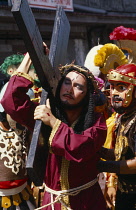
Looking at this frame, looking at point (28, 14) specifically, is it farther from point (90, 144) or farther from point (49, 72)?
point (90, 144)

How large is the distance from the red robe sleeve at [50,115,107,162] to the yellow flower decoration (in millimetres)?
1422

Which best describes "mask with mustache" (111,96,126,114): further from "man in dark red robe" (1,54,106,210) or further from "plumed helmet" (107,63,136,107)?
"man in dark red robe" (1,54,106,210)

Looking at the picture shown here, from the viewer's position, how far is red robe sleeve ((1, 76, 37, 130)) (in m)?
2.17

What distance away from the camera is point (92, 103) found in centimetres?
226

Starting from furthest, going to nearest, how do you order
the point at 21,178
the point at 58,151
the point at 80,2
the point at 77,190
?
1. the point at 80,2
2. the point at 21,178
3. the point at 77,190
4. the point at 58,151

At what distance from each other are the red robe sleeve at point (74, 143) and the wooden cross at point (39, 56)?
115 mm

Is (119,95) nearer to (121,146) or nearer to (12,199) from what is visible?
(121,146)

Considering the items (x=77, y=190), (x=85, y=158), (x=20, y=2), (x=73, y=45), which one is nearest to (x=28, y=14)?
(x=20, y=2)

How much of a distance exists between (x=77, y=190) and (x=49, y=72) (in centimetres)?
80

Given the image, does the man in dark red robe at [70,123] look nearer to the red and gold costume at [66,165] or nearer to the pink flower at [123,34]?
the red and gold costume at [66,165]

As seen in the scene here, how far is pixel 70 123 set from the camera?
230cm

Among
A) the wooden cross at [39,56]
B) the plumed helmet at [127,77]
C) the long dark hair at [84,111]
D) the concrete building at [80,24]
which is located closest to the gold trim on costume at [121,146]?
the plumed helmet at [127,77]

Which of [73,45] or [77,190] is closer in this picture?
[77,190]

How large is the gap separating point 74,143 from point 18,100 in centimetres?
49
